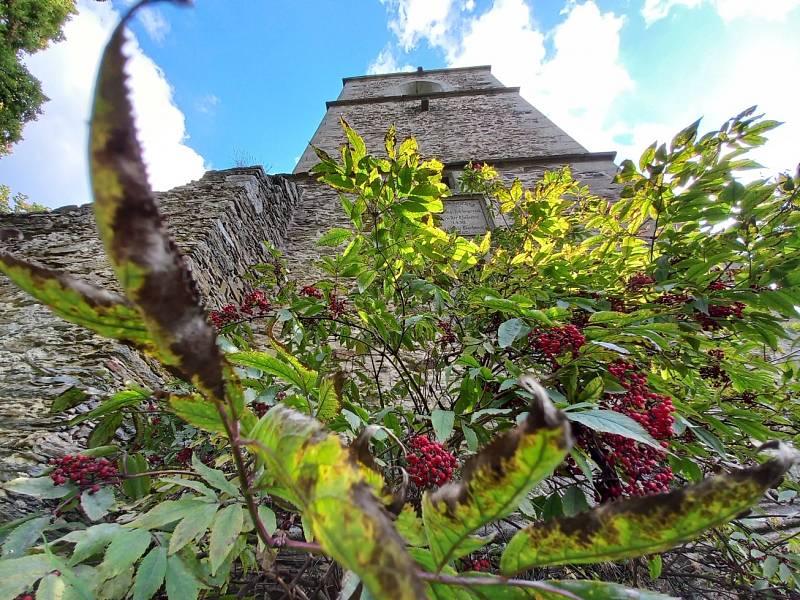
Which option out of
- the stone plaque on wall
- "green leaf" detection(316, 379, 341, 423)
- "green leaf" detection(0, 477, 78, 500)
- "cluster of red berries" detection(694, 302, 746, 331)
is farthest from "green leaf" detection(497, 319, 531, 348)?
the stone plaque on wall

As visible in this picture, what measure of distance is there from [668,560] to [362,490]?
185 centimetres

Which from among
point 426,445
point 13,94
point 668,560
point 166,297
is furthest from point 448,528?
point 13,94

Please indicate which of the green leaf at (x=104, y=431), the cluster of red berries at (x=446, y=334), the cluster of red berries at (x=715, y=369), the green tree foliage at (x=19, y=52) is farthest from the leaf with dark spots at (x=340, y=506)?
the green tree foliage at (x=19, y=52)

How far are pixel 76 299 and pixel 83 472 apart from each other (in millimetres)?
824

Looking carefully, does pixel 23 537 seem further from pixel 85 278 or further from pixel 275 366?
pixel 85 278

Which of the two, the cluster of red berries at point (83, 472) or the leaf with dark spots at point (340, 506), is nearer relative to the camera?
the leaf with dark spots at point (340, 506)

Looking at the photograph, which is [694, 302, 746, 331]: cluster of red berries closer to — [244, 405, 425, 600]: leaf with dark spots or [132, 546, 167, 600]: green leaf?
[244, 405, 425, 600]: leaf with dark spots

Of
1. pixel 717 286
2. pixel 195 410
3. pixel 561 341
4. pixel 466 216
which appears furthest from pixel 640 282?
pixel 466 216

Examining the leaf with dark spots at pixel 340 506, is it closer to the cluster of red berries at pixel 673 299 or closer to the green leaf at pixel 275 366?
the green leaf at pixel 275 366

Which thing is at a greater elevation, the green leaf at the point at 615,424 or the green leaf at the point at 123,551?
the green leaf at the point at 615,424

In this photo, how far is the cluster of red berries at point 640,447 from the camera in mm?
823

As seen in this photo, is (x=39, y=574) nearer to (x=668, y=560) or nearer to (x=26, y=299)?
(x=668, y=560)

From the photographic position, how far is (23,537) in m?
0.81

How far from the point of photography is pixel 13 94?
914 cm
